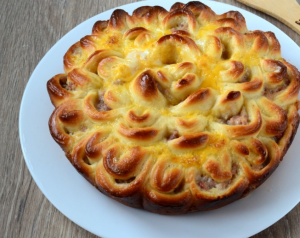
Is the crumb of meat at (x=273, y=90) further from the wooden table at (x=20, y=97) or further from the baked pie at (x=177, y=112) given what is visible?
the wooden table at (x=20, y=97)

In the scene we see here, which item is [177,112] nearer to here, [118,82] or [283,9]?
[118,82]

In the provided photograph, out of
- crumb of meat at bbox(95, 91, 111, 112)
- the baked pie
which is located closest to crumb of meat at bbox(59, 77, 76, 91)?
the baked pie

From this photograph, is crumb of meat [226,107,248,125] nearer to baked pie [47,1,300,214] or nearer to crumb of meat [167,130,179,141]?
baked pie [47,1,300,214]

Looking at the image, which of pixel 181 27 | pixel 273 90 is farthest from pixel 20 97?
pixel 273 90

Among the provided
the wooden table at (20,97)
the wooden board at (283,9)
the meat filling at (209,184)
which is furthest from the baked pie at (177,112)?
the wooden board at (283,9)

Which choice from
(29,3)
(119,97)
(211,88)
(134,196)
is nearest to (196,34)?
(211,88)
